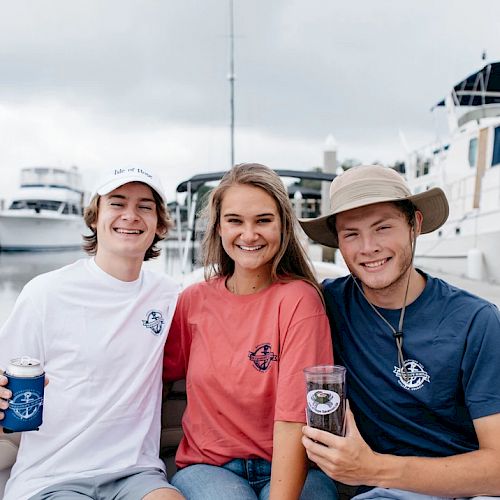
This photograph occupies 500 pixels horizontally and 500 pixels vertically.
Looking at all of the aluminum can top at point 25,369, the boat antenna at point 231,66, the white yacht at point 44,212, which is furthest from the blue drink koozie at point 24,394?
the white yacht at point 44,212

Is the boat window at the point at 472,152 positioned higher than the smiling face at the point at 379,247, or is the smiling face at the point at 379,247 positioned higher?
the boat window at the point at 472,152

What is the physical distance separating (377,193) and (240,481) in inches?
47.7

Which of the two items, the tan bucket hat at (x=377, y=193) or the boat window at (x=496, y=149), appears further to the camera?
the boat window at (x=496, y=149)

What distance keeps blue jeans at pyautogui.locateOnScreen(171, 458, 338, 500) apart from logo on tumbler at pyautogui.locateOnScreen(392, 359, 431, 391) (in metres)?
0.53

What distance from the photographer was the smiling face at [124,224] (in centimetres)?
235

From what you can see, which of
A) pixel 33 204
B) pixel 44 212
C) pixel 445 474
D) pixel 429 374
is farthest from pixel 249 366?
pixel 33 204

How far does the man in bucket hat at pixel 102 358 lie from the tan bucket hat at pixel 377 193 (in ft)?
2.66

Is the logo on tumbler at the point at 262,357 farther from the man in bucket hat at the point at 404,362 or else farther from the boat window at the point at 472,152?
the boat window at the point at 472,152

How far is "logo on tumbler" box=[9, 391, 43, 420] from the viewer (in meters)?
1.83

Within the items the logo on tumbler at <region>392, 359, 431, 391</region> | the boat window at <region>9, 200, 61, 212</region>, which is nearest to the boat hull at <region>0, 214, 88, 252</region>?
the boat window at <region>9, 200, 61, 212</region>

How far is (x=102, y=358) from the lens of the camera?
218 centimetres

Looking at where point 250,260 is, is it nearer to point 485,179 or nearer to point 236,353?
point 236,353

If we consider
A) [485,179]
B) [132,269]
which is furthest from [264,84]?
[132,269]

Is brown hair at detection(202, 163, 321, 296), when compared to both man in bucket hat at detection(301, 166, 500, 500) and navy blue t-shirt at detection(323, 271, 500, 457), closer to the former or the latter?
man in bucket hat at detection(301, 166, 500, 500)
